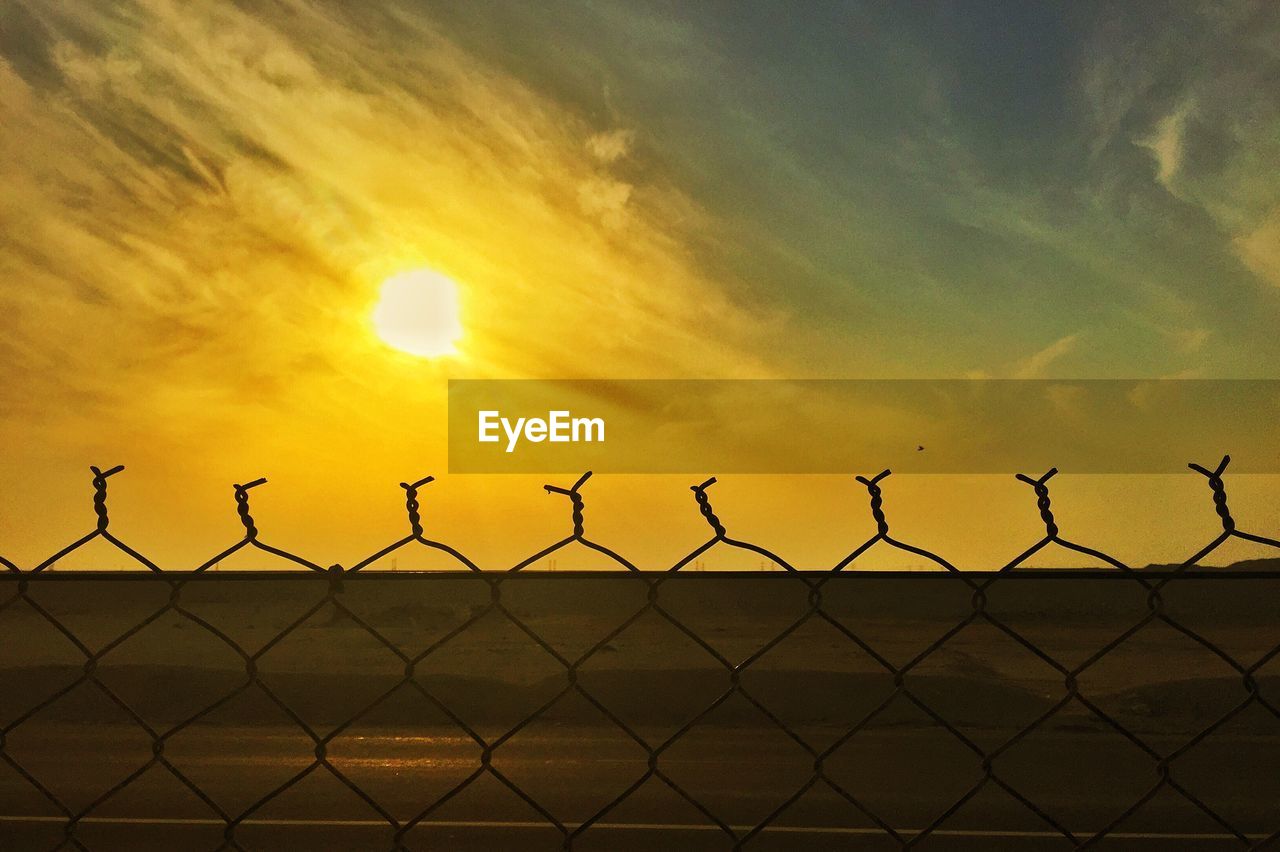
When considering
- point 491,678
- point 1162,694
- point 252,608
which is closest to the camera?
point 1162,694

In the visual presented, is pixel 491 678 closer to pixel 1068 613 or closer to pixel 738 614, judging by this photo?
pixel 738 614

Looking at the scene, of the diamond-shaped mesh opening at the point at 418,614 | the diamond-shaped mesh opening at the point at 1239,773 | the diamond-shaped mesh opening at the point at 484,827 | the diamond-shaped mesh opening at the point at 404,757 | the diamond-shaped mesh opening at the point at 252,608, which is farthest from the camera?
the diamond-shaped mesh opening at the point at 252,608

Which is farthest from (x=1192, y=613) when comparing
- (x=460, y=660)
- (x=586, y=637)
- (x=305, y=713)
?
(x=305, y=713)

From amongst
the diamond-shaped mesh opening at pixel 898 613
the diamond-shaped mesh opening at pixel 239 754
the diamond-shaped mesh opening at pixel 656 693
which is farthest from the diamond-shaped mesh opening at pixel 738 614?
the diamond-shaped mesh opening at pixel 239 754

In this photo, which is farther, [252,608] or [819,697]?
[252,608]

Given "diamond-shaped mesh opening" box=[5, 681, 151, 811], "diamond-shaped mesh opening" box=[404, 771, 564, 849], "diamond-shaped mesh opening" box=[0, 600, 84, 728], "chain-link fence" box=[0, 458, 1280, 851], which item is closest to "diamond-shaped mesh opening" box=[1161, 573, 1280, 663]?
"chain-link fence" box=[0, 458, 1280, 851]

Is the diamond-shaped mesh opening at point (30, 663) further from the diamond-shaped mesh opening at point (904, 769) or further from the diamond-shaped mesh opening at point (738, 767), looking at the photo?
the diamond-shaped mesh opening at point (904, 769)

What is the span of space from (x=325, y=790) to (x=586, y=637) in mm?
26350

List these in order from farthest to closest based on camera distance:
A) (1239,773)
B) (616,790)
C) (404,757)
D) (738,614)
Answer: (738,614)
(404,757)
(1239,773)
(616,790)

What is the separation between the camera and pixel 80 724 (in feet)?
41.6

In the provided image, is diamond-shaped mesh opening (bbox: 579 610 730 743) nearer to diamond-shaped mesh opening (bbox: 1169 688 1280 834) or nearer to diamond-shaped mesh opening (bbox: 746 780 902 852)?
diamond-shaped mesh opening (bbox: 746 780 902 852)

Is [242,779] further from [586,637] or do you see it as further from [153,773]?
[586,637]

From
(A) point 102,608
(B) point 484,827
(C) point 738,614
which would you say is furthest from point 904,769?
(A) point 102,608

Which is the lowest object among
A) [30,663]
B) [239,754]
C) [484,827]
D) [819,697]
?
[484,827]
